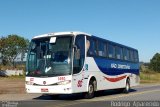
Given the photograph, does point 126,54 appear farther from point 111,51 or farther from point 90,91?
point 90,91

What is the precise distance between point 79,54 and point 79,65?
0.58m

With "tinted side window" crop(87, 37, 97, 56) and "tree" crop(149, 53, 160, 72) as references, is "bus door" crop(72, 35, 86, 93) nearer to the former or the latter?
"tinted side window" crop(87, 37, 97, 56)

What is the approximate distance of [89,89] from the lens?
21.1 m

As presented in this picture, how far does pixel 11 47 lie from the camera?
9206cm

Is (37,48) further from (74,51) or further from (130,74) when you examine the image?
(130,74)

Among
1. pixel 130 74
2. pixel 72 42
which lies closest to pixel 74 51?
pixel 72 42

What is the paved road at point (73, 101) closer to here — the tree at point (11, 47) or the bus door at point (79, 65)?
the bus door at point (79, 65)

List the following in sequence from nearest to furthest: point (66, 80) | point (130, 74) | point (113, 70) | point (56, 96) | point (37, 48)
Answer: point (66, 80)
point (37, 48)
point (56, 96)
point (113, 70)
point (130, 74)

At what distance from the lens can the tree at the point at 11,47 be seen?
91.0 metres

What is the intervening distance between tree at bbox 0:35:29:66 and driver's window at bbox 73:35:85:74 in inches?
2788

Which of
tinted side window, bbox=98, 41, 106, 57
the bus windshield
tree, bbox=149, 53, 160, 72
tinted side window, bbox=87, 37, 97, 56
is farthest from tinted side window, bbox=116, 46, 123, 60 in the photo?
tree, bbox=149, 53, 160, 72

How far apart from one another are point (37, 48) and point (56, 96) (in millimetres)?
3484

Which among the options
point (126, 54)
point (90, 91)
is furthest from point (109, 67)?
point (126, 54)

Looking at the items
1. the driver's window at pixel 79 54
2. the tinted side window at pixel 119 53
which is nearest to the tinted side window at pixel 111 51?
the tinted side window at pixel 119 53
